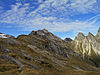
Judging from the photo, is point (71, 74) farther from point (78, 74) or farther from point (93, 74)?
point (93, 74)

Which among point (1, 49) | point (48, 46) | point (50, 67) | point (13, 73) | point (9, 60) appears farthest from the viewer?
point (48, 46)

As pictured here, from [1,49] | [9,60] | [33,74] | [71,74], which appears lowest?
[71,74]

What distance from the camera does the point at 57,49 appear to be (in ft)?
472

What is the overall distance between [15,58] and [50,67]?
23.7 metres

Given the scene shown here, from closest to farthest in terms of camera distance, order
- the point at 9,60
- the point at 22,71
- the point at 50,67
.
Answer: the point at 22,71, the point at 9,60, the point at 50,67

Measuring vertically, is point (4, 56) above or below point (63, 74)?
above

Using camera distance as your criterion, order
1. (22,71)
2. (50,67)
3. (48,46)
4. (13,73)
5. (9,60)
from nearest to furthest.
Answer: (13,73)
(22,71)
(9,60)
(50,67)
(48,46)

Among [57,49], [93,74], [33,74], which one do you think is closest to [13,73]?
[33,74]

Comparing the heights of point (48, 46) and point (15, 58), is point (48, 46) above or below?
above

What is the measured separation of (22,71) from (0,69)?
10.1 metres

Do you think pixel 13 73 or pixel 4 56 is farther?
pixel 4 56

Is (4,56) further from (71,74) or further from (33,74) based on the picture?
(71,74)

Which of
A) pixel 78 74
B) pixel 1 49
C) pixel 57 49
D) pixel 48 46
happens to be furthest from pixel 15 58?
pixel 57 49

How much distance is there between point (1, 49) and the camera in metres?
80.1
